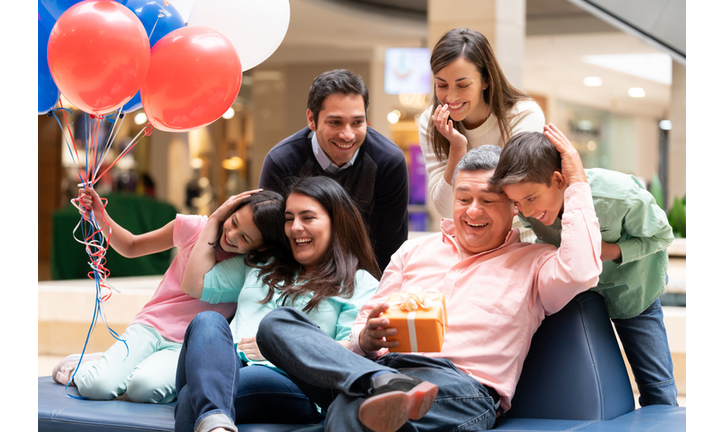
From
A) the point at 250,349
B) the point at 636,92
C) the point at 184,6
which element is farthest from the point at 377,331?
the point at 636,92

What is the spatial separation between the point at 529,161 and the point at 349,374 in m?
0.77

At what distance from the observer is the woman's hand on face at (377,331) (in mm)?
1894

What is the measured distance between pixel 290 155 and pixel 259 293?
2.27ft

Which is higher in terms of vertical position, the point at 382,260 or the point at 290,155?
the point at 290,155

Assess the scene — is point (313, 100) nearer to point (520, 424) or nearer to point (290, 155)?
point (290, 155)

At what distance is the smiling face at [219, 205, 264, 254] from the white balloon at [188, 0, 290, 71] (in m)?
0.68

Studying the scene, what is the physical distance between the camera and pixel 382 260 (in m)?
3.05

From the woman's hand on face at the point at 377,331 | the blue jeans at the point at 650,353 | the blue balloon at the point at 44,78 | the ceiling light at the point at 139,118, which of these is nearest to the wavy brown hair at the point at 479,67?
the blue jeans at the point at 650,353

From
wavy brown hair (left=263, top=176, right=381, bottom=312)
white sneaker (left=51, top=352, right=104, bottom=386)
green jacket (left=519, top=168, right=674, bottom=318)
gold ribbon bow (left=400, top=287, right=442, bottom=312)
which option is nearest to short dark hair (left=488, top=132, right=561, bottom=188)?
green jacket (left=519, top=168, right=674, bottom=318)

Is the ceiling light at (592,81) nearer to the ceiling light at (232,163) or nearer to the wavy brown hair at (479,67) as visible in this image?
the ceiling light at (232,163)

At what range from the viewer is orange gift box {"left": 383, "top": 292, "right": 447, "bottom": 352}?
1827mm

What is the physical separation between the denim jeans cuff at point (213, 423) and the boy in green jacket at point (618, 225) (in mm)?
1009

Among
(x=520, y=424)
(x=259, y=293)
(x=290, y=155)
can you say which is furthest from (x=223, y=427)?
(x=290, y=155)

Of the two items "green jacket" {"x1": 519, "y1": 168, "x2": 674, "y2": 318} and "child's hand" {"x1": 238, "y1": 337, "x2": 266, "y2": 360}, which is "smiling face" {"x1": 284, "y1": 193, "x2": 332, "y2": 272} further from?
"green jacket" {"x1": 519, "y1": 168, "x2": 674, "y2": 318}
